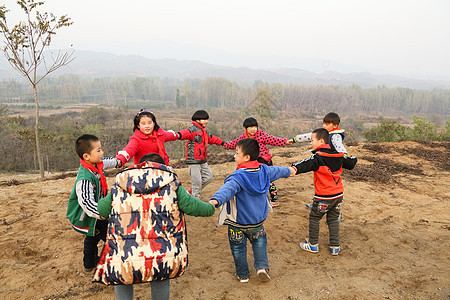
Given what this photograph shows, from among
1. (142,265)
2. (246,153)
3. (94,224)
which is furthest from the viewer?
(94,224)

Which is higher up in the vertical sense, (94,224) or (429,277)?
(94,224)

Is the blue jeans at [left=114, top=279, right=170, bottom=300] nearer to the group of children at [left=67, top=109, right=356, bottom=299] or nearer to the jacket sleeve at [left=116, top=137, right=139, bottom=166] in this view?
the group of children at [left=67, top=109, right=356, bottom=299]

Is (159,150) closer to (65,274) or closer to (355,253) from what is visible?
(65,274)

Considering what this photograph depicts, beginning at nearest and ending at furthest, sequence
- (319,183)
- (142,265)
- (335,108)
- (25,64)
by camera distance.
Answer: (142,265)
(319,183)
(25,64)
(335,108)

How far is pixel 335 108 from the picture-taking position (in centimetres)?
9238

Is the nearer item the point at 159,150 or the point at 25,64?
the point at 159,150

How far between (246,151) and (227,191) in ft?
1.47

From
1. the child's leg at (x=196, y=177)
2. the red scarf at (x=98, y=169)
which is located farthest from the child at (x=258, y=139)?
the red scarf at (x=98, y=169)

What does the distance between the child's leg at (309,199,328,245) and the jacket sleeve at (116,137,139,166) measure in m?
2.52

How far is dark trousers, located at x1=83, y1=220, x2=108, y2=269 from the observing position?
119 inches

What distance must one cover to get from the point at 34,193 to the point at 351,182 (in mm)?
8079

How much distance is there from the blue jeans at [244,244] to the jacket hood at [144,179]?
4.07 ft

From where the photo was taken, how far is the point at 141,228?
1940mm

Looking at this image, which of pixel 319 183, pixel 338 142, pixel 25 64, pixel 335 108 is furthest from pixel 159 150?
pixel 335 108
